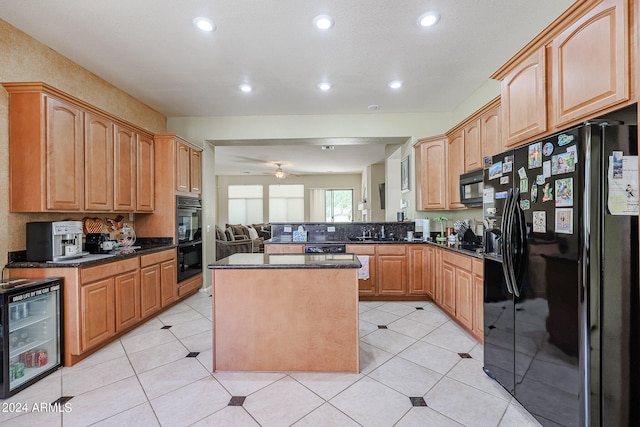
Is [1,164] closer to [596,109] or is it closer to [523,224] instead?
[523,224]

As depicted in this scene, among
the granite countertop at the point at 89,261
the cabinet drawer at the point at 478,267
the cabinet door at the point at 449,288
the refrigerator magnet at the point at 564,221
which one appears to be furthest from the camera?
the cabinet door at the point at 449,288

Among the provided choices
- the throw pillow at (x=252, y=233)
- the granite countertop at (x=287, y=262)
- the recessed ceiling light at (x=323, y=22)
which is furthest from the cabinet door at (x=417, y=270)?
the throw pillow at (x=252, y=233)

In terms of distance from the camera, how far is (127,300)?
2.88 m

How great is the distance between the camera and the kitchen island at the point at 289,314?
83.4 inches

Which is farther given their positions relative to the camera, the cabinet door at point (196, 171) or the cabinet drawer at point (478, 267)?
the cabinet door at point (196, 171)

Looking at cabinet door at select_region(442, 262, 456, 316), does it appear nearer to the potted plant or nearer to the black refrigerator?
the potted plant

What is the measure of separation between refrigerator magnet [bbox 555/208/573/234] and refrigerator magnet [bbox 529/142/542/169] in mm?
318

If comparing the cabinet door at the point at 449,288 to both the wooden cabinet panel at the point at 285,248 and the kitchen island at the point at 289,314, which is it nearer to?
the kitchen island at the point at 289,314

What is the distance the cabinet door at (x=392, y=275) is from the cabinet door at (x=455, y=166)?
1.05 meters

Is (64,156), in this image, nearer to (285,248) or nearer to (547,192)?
(285,248)

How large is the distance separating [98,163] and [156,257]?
4.00ft

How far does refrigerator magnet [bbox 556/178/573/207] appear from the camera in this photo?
138 centimetres

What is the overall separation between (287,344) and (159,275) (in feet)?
7.24

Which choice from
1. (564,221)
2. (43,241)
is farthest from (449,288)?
(43,241)
